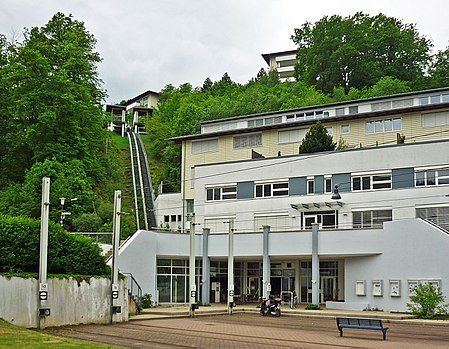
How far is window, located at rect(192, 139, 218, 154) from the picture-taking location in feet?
179

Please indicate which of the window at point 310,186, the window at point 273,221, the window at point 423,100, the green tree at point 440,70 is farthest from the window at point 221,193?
the green tree at point 440,70

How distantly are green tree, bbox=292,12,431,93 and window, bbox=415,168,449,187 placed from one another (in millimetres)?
33578

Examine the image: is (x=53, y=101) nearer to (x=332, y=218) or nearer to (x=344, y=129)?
(x=344, y=129)

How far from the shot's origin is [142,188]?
2438 inches

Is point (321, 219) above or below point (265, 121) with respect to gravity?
below

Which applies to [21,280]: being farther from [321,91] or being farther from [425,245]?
[321,91]

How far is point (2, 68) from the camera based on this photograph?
186 ft

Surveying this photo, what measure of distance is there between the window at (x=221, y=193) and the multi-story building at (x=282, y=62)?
72241mm

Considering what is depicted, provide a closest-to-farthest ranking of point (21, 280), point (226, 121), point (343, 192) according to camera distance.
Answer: point (21, 280)
point (343, 192)
point (226, 121)

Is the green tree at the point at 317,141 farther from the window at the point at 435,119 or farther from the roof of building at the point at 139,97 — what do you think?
the roof of building at the point at 139,97

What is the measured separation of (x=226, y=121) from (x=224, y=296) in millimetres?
16707

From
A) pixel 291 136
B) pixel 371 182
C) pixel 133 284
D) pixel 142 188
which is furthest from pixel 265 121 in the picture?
pixel 133 284

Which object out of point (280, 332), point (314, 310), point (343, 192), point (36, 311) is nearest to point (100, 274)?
point (36, 311)

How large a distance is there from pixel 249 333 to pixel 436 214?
19.8m
